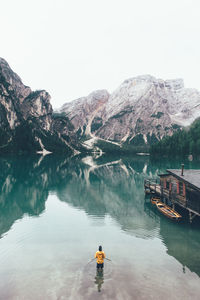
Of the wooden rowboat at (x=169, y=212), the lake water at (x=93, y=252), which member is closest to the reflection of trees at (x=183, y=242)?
the lake water at (x=93, y=252)

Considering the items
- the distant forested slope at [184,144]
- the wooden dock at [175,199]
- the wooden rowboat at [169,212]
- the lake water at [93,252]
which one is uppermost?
the distant forested slope at [184,144]

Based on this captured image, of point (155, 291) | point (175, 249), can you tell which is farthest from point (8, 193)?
point (155, 291)

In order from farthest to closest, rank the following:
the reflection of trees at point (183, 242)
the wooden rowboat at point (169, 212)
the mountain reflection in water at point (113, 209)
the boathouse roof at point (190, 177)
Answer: the wooden rowboat at point (169, 212)
the boathouse roof at point (190, 177)
the mountain reflection in water at point (113, 209)
the reflection of trees at point (183, 242)

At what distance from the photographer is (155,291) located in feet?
60.6

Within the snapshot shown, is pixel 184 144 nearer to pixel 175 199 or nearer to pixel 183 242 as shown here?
pixel 175 199

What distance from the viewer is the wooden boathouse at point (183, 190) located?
114 feet

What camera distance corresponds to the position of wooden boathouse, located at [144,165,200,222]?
3471cm

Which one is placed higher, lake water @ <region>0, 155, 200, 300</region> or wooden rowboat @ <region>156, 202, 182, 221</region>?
wooden rowboat @ <region>156, 202, 182, 221</region>

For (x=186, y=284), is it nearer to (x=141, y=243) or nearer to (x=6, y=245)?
(x=141, y=243)

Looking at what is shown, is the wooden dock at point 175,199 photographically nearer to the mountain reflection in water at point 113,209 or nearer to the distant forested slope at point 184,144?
the mountain reflection in water at point 113,209

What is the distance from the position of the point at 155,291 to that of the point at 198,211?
61.1 feet

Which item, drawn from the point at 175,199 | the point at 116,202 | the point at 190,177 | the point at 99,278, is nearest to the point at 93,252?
the point at 99,278

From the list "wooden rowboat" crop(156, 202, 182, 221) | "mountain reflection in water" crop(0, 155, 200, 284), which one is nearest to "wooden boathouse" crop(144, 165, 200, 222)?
"wooden rowboat" crop(156, 202, 182, 221)

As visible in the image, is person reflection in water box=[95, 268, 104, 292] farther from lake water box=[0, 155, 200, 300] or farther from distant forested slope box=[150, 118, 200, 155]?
distant forested slope box=[150, 118, 200, 155]
